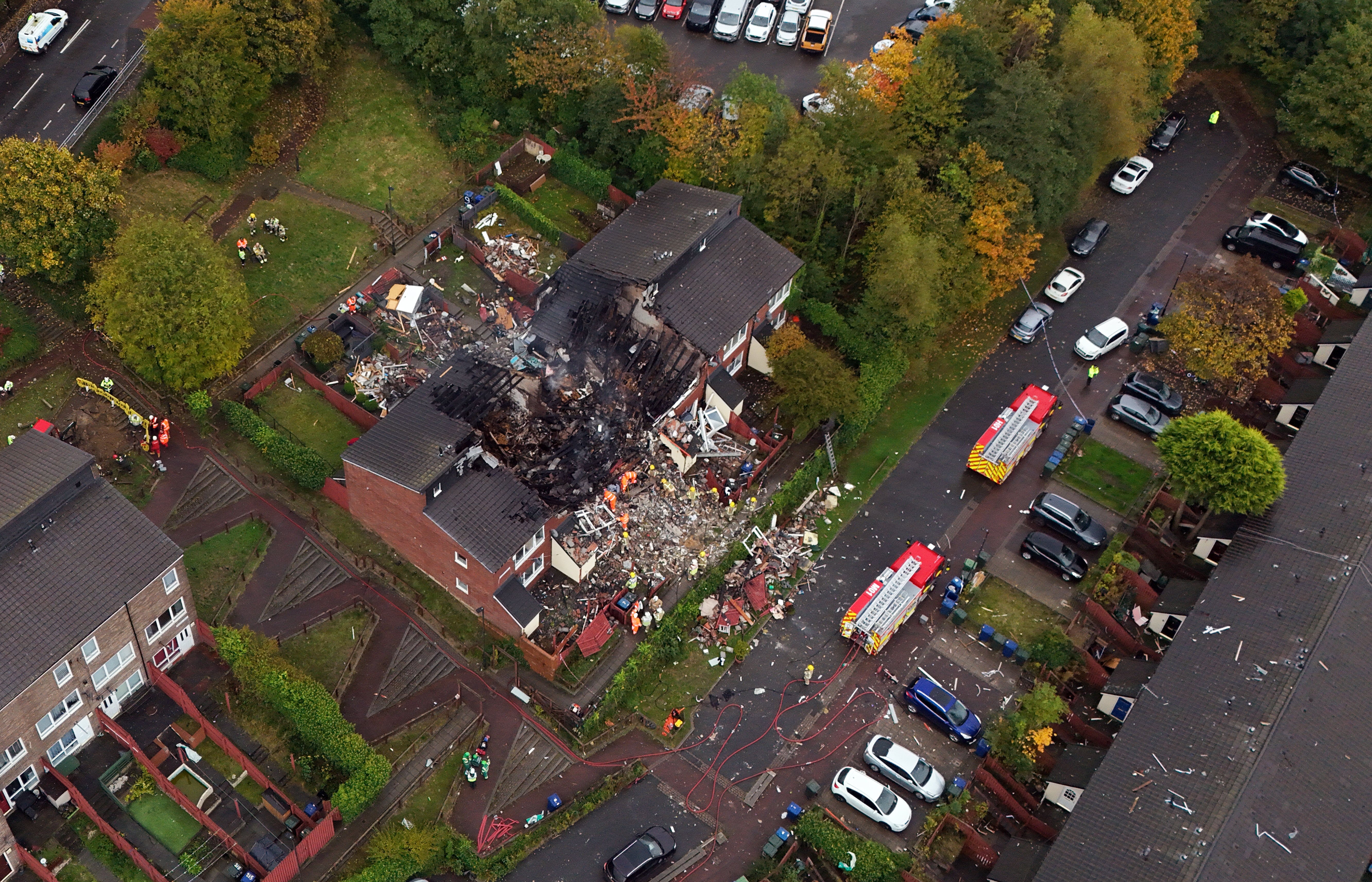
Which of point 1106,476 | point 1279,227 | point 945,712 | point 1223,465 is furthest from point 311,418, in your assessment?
point 1279,227

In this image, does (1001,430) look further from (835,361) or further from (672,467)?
(672,467)

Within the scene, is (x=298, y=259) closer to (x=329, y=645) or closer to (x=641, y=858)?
(x=329, y=645)

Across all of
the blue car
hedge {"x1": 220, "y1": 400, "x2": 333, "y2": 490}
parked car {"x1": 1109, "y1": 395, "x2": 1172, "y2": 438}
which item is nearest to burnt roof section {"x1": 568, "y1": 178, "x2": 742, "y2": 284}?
hedge {"x1": 220, "y1": 400, "x2": 333, "y2": 490}

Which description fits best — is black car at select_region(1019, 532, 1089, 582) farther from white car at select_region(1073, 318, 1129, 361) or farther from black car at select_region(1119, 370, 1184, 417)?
white car at select_region(1073, 318, 1129, 361)

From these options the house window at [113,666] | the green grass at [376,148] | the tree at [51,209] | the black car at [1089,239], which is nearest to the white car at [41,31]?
the tree at [51,209]

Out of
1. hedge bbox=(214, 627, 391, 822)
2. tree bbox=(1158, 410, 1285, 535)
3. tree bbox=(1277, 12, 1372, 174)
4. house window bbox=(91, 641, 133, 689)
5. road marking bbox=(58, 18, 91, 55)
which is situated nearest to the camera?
house window bbox=(91, 641, 133, 689)

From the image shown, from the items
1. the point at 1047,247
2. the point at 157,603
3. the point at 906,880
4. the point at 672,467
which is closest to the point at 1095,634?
the point at 906,880
